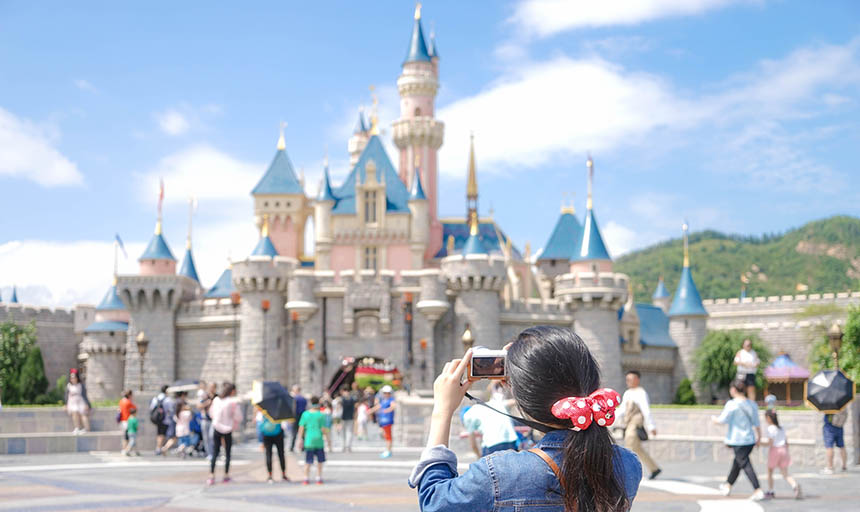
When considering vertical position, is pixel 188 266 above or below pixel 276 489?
above

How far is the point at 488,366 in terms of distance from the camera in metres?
2.64

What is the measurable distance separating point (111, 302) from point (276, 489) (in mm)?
34920

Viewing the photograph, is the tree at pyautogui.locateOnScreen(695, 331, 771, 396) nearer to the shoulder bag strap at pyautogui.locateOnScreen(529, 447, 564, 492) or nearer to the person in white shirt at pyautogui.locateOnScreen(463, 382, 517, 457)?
the person in white shirt at pyautogui.locateOnScreen(463, 382, 517, 457)

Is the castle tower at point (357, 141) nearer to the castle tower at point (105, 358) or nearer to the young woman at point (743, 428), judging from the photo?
the castle tower at point (105, 358)

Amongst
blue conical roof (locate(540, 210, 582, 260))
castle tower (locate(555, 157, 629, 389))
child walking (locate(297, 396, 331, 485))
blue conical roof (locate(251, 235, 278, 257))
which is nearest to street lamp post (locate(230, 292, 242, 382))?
blue conical roof (locate(251, 235, 278, 257))

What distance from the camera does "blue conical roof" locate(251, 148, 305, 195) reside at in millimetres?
42938

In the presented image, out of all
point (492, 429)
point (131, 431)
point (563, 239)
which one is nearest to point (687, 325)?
point (563, 239)

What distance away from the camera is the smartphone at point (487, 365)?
2.63m

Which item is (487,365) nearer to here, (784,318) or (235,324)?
(235,324)

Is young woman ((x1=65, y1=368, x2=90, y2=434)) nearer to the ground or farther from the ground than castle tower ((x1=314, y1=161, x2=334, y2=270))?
nearer to the ground

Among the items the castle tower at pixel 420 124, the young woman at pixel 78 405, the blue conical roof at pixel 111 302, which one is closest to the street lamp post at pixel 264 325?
the castle tower at pixel 420 124

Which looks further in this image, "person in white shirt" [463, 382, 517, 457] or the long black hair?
"person in white shirt" [463, 382, 517, 457]

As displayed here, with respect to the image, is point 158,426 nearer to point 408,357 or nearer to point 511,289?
point 408,357

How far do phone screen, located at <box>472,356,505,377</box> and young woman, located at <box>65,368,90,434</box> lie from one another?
17014 mm
